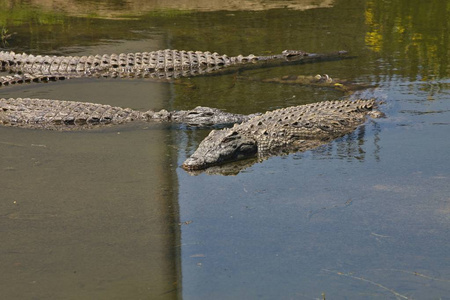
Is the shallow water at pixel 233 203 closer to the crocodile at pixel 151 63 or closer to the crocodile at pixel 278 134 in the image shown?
the crocodile at pixel 278 134

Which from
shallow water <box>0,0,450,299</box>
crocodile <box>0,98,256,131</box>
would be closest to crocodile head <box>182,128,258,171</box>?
shallow water <box>0,0,450,299</box>

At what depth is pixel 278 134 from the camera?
6.30 metres

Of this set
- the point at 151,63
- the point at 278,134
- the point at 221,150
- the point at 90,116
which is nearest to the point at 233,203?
the point at 221,150

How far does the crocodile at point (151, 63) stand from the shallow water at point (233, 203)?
0.41 m

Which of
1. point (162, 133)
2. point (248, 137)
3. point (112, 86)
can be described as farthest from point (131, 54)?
point (248, 137)

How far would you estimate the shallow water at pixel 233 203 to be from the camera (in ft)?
12.7

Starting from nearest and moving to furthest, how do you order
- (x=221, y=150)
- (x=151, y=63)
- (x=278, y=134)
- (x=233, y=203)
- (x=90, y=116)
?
(x=233, y=203) < (x=221, y=150) < (x=278, y=134) < (x=90, y=116) < (x=151, y=63)

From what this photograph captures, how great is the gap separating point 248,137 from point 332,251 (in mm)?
2258

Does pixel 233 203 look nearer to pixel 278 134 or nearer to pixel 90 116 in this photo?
pixel 278 134

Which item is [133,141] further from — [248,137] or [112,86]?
[112,86]

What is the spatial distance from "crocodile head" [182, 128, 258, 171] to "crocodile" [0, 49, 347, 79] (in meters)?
3.63

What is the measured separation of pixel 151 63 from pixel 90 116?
289cm

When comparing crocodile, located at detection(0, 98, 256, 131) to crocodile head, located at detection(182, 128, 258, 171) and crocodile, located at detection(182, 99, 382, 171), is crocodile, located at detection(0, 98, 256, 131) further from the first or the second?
crocodile head, located at detection(182, 128, 258, 171)

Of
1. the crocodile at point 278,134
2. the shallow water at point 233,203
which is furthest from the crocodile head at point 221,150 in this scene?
the shallow water at point 233,203
